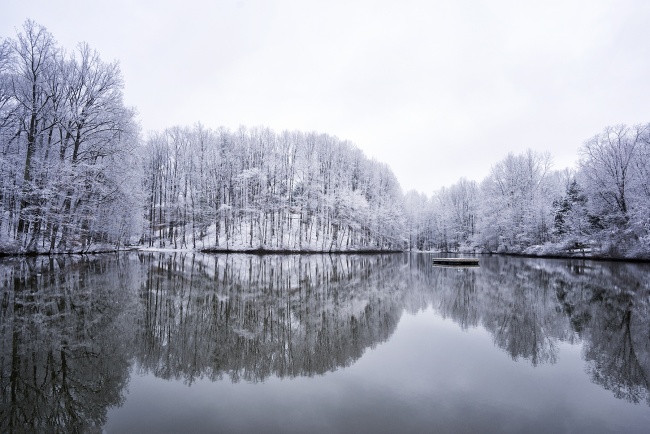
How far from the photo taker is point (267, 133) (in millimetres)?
51938

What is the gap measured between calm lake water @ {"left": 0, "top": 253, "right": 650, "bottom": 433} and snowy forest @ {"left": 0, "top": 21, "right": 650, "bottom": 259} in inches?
679

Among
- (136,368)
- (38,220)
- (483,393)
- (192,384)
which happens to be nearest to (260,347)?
(192,384)

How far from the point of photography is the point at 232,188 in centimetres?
4741

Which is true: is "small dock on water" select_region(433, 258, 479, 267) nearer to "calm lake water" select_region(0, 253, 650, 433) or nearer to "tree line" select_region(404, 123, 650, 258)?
"tree line" select_region(404, 123, 650, 258)

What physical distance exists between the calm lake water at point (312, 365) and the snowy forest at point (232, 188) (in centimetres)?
1726

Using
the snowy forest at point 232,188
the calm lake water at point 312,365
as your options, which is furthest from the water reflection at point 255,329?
the snowy forest at point 232,188

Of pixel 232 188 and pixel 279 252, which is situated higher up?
pixel 232 188

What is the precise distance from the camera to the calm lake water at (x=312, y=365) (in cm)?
357

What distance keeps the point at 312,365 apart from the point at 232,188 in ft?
146

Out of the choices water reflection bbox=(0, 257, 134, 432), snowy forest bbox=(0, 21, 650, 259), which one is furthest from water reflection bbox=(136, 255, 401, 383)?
snowy forest bbox=(0, 21, 650, 259)

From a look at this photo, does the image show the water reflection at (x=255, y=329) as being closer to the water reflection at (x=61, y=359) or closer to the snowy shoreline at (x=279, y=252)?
the water reflection at (x=61, y=359)

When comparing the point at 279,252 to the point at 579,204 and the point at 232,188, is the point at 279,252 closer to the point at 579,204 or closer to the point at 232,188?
the point at 232,188

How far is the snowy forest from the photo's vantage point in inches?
850

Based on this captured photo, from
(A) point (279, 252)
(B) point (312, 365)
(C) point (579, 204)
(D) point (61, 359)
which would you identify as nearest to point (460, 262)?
(C) point (579, 204)
